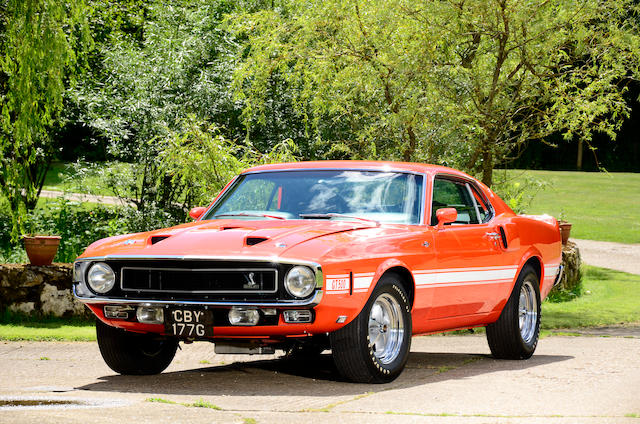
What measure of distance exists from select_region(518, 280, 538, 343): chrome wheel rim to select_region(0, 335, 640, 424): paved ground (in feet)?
0.92

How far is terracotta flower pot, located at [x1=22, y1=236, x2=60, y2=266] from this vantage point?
42.1 ft

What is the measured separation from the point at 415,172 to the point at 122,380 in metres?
2.97

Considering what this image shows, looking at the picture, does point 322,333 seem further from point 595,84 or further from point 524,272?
point 595,84

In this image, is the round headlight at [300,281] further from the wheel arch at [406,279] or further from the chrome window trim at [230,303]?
the wheel arch at [406,279]

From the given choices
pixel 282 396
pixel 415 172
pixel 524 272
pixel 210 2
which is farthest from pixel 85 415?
pixel 210 2

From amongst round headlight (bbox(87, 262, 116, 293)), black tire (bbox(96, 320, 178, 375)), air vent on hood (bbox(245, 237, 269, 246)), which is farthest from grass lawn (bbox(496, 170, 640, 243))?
round headlight (bbox(87, 262, 116, 293))

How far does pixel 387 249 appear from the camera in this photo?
7922 mm

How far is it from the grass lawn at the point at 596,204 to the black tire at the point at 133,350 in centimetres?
1793

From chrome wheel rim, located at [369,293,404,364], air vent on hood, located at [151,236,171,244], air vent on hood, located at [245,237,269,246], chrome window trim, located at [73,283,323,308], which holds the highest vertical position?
air vent on hood, located at [245,237,269,246]

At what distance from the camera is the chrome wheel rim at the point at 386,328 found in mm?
7902

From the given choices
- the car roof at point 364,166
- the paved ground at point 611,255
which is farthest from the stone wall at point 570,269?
the car roof at point 364,166

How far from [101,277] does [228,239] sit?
106cm

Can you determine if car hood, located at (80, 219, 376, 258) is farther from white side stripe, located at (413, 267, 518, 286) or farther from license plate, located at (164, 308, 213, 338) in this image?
white side stripe, located at (413, 267, 518, 286)

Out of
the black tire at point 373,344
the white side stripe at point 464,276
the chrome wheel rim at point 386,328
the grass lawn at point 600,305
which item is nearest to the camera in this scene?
the black tire at point 373,344
